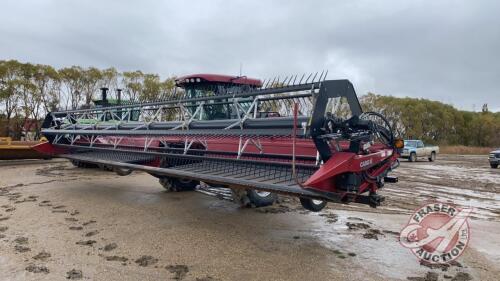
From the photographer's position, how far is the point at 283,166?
14.1ft

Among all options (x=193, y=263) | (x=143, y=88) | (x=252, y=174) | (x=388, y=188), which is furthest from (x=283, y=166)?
(x=143, y=88)

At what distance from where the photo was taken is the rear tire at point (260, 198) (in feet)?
19.6

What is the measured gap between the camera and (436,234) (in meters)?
4.77

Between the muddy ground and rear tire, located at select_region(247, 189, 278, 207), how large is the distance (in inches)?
5.7

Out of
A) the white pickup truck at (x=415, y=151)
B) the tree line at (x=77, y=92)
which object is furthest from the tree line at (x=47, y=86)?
the white pickup truck at (x=415, y=151)

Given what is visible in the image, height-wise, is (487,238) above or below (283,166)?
below

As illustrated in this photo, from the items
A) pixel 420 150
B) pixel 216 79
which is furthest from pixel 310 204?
pixel 420 150

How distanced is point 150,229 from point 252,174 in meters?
1.56

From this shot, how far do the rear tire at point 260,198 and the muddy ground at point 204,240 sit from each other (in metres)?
0.15

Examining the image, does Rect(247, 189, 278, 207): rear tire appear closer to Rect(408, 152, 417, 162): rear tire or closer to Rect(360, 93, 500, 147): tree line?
Rect(408, 152, 417, 162): rear tire

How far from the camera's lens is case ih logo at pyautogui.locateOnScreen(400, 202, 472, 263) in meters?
4.05

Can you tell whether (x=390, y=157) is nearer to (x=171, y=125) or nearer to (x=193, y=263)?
(x=193, y=263)

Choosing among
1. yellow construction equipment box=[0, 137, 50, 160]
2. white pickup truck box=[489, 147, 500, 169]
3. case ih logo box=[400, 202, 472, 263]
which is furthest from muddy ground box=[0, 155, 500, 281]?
white pickup truck box=[489, 147, 500, 169]

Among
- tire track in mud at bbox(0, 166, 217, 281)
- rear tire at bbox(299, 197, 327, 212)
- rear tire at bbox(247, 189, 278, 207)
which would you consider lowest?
tire track in mud at bbox(0, 166, 217, 281)
